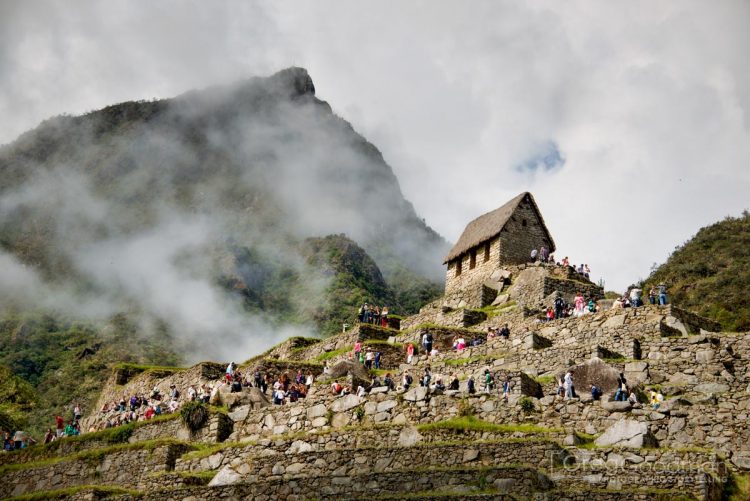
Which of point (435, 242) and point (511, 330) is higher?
point (435, 242)

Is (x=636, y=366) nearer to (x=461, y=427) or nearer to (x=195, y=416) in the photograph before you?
(x=461, y=427)

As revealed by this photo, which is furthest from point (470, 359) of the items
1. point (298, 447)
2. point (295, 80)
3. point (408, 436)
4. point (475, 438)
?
point (295, 80)

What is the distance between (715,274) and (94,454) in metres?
44.8

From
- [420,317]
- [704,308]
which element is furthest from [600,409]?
[704,308]

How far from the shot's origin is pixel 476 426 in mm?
30703

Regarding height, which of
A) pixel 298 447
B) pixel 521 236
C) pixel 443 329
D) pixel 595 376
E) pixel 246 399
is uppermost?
pixel 521 236

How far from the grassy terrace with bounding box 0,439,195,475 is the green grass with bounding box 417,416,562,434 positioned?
10165 mm

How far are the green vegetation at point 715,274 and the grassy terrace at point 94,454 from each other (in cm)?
3076

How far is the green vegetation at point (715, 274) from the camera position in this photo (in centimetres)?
5843

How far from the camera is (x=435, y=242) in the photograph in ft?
333

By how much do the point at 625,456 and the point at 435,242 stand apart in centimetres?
7520

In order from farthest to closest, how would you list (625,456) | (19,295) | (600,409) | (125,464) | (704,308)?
(19,295) → (704,308) → (125,464) → (600,409) → (625,456)

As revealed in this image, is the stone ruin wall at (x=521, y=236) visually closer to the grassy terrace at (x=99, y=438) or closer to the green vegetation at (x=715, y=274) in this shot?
the green vegetation at (x=715, y=274)

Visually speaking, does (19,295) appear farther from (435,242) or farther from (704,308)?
(704,308)
